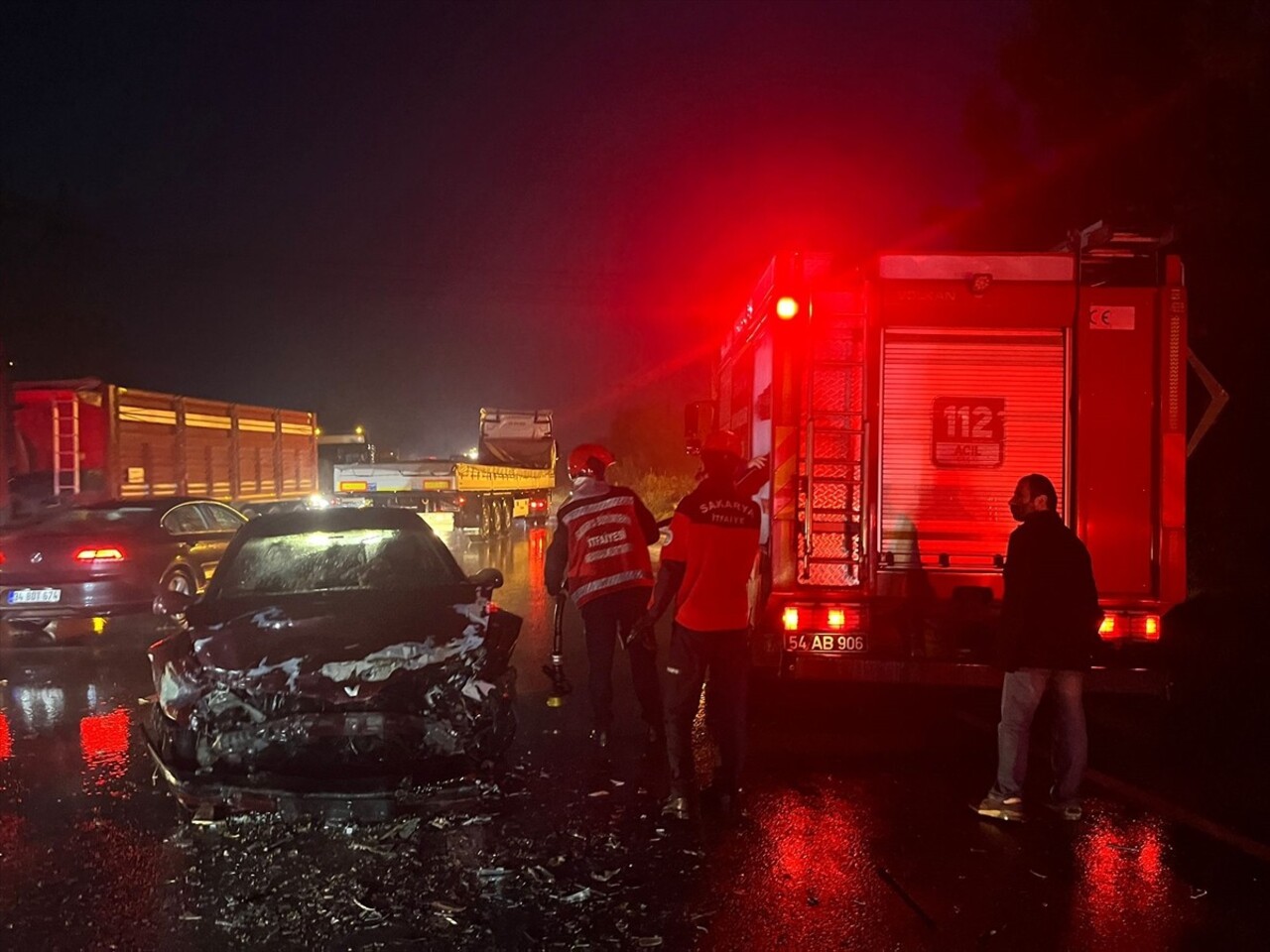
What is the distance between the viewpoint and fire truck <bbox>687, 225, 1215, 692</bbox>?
6219 millimetres

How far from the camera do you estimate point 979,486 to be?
638cm

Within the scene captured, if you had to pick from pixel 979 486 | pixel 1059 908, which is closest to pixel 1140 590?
pixel 979 486

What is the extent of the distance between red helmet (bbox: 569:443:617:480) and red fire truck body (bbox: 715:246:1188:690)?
3.48ft

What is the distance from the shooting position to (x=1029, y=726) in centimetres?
512

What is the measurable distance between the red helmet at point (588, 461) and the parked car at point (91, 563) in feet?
16.7

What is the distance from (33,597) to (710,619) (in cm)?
810

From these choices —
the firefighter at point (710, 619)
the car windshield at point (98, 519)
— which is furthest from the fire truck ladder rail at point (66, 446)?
the firefighter at point (710, 619)

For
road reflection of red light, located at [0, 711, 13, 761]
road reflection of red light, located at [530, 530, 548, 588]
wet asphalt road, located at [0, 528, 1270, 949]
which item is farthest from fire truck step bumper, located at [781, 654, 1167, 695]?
road reflection of red light, located at [0, 711, 13, 761]

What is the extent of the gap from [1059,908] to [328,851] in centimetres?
315

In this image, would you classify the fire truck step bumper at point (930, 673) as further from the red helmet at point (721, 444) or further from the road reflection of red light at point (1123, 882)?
the red helmet at point (721, 444)

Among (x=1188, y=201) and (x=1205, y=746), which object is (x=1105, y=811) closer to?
(x=1205, y=746)

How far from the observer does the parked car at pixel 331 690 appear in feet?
15.0

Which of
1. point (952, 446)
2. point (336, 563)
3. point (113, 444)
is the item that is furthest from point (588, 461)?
point (113, 444)

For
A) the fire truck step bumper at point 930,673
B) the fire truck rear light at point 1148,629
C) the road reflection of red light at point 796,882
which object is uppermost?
the fire truck rear light at point 1148,629
